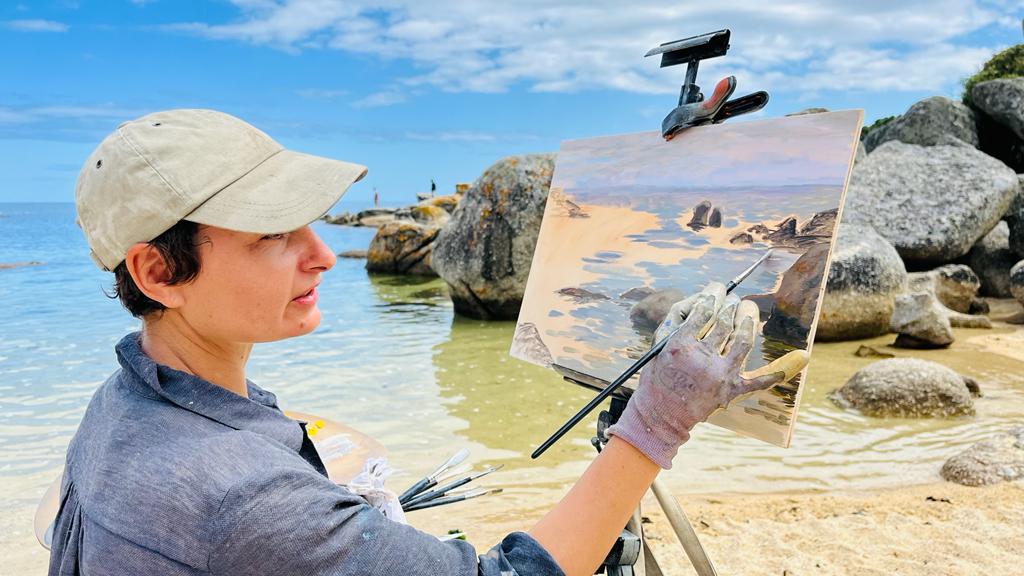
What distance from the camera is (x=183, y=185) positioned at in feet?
3.78

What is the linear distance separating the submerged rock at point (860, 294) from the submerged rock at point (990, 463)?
352 centimetres

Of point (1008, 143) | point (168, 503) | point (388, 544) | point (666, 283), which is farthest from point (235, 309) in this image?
point (1008, 143)

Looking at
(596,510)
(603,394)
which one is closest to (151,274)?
(596,510)

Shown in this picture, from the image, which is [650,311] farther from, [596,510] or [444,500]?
[596,510]

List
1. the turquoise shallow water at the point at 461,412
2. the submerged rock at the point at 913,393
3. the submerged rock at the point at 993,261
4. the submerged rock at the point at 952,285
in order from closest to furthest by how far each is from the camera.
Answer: the turquoise shallow water at the point at 461,412, the submerged rock at the point at 913,393, the submerged rock at the point at 952,285, the submerged rock at the point at 993,261

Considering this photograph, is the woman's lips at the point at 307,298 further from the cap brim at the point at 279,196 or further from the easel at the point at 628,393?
the easel at the point at 628,393

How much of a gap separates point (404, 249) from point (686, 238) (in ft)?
40.2

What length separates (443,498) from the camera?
82.1 inches

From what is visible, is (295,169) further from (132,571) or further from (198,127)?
(132,571)

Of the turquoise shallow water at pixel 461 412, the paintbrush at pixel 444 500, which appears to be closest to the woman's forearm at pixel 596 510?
the paintbrush at pixel 444 500

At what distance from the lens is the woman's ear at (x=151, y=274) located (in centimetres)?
119

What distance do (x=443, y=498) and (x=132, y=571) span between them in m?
1.13

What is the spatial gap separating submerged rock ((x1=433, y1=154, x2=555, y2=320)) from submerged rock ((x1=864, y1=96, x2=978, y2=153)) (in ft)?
29.2

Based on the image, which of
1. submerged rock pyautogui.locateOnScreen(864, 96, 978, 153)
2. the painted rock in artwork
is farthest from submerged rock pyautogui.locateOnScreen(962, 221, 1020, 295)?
the painted rock in artwork
